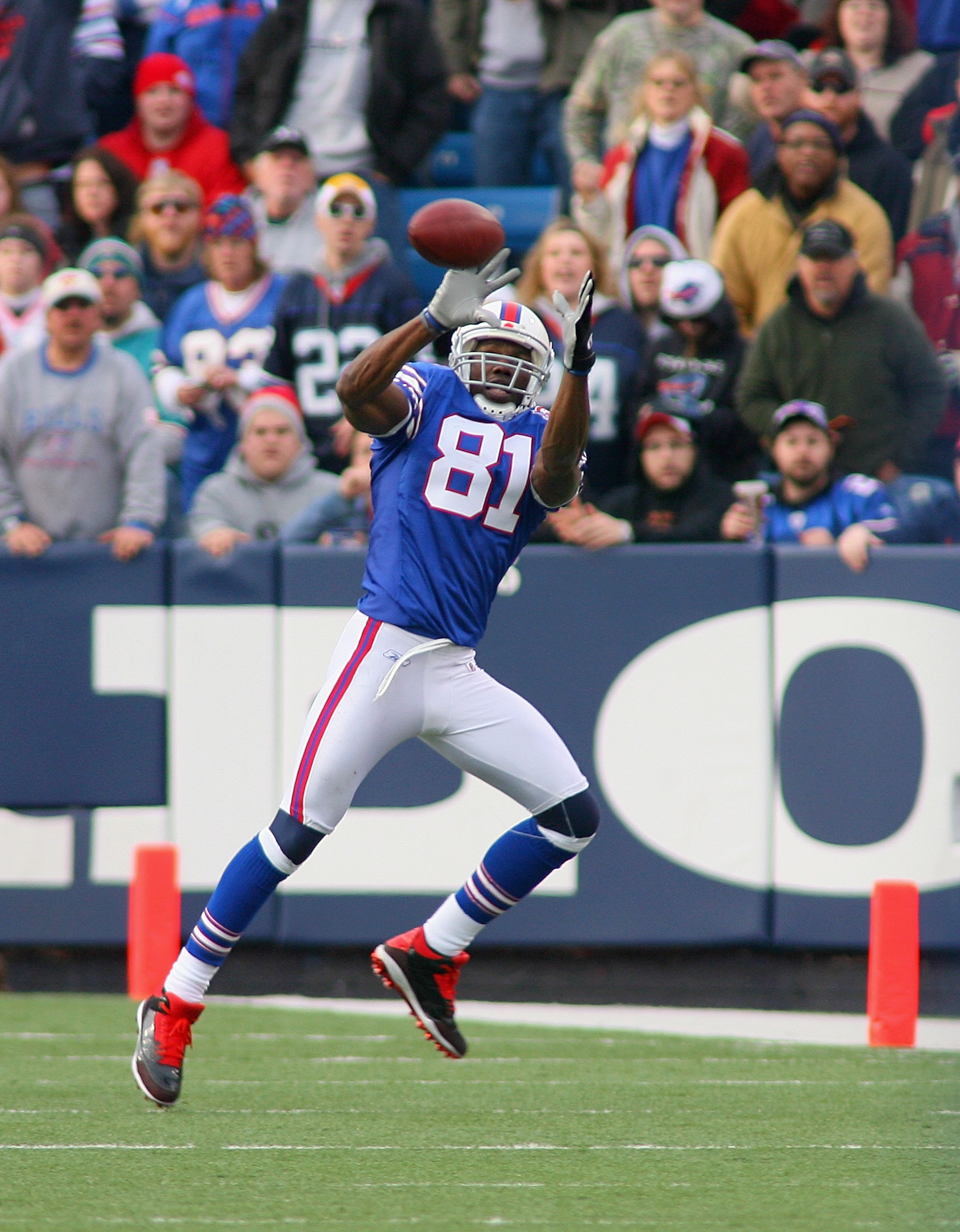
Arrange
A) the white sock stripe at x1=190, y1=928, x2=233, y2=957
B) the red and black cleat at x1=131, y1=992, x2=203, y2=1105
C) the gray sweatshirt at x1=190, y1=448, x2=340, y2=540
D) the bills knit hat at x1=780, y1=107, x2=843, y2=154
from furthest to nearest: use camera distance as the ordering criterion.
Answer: the bills knit hat at x1=780, y1=107, x2=843, y2=154, the gray sweatshirt at x1=190, y1=448, x2=340, y2=540, the white sock stripe at x1=190, y1=928, x2=233, y2=957, the red and black cleat at x1=131, y1=992, x2=203, y2=1105

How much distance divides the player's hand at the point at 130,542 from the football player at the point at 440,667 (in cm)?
243

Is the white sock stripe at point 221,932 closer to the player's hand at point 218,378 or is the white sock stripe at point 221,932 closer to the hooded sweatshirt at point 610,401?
the hooded sweatshirt at point 610,401

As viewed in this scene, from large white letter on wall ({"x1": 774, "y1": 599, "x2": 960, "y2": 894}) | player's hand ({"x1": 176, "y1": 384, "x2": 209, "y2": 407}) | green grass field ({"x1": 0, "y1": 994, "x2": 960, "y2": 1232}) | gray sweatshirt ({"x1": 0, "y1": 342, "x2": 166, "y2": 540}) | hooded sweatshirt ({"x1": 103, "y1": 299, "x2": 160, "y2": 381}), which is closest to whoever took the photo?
green grass field ({"x1": 0, "y1": 994, "x2": 960, "y2": 1232})

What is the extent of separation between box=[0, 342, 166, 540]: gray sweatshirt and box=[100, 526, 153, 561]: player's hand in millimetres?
85

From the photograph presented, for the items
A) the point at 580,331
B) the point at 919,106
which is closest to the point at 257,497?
the point at 580,331

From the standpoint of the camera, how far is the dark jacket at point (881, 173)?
877cm

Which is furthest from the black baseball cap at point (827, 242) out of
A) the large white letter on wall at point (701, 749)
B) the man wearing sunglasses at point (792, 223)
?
the large white letter on wall at point (701, 749)

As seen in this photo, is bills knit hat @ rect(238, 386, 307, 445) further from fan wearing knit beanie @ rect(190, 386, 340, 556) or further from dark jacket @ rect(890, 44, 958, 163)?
dark jacket @ rect(890, 44, 958, 163)

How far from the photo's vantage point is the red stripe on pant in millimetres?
4824

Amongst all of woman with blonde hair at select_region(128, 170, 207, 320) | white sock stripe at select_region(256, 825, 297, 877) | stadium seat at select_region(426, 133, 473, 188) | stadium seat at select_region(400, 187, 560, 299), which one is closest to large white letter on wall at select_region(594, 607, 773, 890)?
white sock stripe at select_region(256, 825, 297, 877)

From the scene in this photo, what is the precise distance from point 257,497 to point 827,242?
2.59 meters

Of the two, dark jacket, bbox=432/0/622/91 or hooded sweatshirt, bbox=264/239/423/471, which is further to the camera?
dark jacket, bbox=432/0/622/91

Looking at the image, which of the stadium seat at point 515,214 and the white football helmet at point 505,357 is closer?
the white football helmet at point 505,357

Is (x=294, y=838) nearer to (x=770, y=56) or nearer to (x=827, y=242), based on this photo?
(x=827, y=242)
